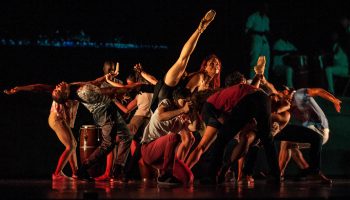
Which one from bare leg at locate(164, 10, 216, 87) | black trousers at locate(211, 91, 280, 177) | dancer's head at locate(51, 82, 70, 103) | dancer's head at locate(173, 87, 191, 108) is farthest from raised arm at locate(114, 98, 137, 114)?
black trousers at locate(211, 91, 280, 177)

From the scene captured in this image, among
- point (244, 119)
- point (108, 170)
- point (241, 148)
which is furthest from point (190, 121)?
point (108, 170)

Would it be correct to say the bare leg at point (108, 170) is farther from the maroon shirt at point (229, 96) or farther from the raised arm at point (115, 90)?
the maroon shirt at point (229, 96)

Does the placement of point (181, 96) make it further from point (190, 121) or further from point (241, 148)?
point (241, 148)

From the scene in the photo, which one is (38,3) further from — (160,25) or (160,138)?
(160,138)

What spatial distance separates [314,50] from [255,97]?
23.3 feet

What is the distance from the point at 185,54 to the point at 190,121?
0.98m

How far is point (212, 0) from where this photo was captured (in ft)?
58.1

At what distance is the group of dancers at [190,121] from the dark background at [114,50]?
1255 millimetres

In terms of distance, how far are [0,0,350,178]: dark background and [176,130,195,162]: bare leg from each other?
295 cm

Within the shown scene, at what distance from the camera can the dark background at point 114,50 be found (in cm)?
1355

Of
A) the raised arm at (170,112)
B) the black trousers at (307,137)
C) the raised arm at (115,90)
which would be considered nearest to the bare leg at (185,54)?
the raised arm at (170,112)

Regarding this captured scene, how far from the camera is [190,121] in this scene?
11000 millimetres

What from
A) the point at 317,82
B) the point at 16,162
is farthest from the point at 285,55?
the point at 16,162

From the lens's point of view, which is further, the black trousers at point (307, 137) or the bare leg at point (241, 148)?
the black trousers at point (307, 137)
